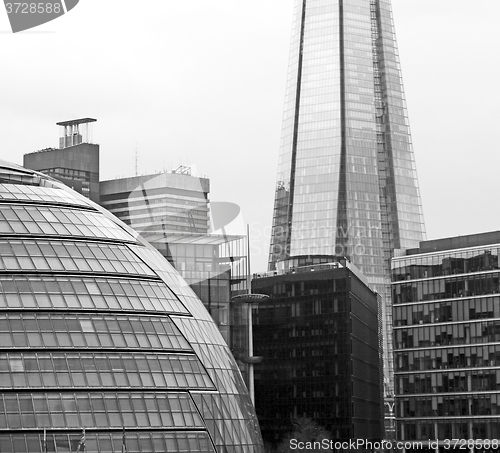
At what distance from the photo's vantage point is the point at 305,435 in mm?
169875

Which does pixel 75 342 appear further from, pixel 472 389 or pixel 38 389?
pixel 472 389

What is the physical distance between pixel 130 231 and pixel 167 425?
16.8 metres

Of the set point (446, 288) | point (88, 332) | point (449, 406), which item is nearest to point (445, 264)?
point (446, 288)

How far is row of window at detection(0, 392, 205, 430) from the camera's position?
72.5 metres

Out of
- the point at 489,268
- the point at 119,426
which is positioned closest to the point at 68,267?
the point at 119,426

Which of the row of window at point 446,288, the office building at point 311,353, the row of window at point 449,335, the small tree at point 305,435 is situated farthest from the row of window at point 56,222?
the office building at point 311,353

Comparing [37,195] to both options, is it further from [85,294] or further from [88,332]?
[88,332]

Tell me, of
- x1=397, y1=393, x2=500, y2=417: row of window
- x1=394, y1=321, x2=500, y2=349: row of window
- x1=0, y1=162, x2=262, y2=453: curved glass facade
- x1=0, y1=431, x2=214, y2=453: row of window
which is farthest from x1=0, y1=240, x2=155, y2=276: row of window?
x1=397, y1=393, x2=500, y2=417: row of window

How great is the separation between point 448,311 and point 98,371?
98.9 m

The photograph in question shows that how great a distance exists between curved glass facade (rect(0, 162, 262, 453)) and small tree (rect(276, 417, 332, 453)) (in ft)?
271

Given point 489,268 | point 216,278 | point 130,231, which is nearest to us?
point 130,231

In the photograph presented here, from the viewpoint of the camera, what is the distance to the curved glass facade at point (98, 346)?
241ft

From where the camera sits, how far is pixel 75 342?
76.2 metres

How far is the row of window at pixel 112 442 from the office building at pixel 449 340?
9288 centimetres
